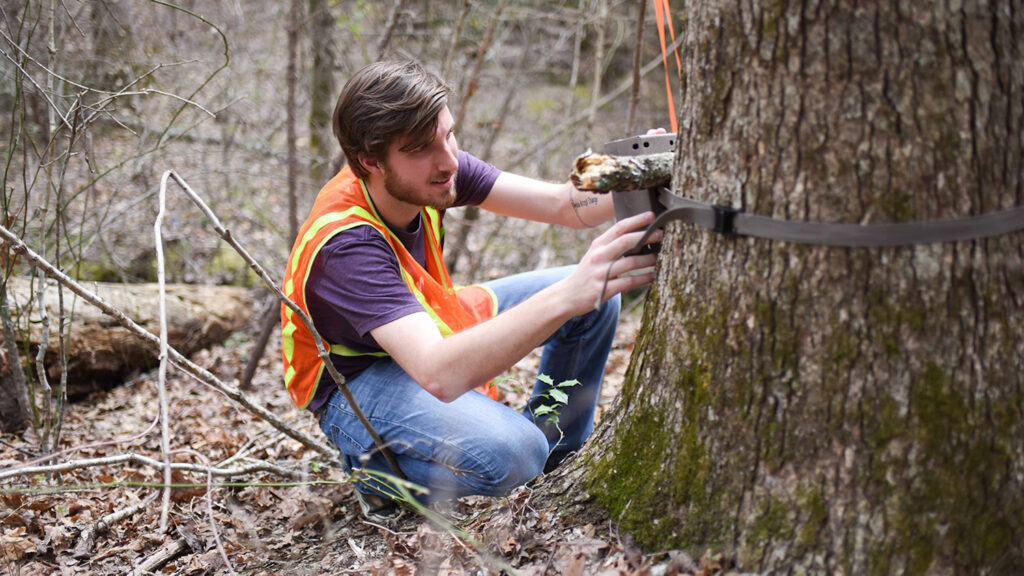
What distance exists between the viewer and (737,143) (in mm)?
1546

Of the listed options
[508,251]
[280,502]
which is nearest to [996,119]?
[280,502]

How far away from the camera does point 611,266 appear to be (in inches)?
71.9

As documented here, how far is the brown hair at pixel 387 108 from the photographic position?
2.34m

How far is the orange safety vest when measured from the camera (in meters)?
2.38

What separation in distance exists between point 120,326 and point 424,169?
10.1 feet

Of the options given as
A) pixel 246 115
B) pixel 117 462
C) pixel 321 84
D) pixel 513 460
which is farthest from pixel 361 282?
pixel 246 115

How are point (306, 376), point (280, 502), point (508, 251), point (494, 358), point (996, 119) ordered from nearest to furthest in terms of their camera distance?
point (996, 119) → point (494, 358) → point (306, 376) → point (280, 502) → point (508, 251)

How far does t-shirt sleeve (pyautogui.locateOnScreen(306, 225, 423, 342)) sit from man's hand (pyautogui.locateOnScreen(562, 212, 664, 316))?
55cm

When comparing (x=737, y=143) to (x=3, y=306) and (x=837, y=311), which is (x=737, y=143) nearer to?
(x=837, y=311)

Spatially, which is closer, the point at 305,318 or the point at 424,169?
the point at 305,318

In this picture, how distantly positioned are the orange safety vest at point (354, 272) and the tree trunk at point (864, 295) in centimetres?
116

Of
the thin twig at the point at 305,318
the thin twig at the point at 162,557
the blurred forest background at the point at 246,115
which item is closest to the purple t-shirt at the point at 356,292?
the thin twig at the point at 305,318

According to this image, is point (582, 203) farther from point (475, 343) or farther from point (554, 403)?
point (475, 343)

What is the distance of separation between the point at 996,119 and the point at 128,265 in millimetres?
5592
